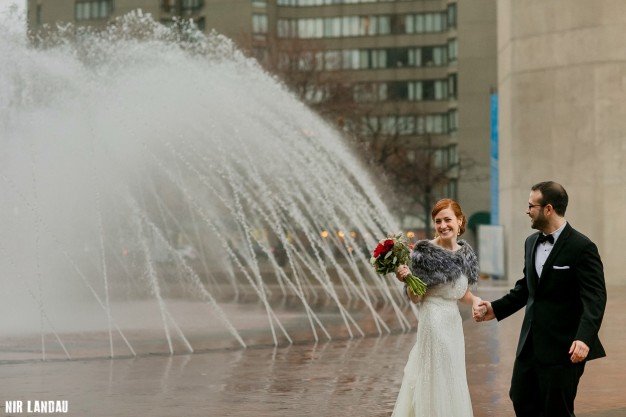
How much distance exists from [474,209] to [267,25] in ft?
77.1

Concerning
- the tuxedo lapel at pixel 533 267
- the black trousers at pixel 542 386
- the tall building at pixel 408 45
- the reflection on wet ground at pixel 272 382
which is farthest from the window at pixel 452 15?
the black trousers at pixel 542 386

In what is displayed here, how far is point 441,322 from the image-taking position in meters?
8.09

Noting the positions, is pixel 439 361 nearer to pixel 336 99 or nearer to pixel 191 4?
pixel 336 99

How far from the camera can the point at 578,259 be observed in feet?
23.6

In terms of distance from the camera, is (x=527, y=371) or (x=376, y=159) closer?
(x=527, y=371)

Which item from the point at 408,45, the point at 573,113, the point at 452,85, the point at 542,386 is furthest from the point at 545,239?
the point at 408,45

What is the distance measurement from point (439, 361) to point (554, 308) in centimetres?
104

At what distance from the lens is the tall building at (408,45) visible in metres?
101

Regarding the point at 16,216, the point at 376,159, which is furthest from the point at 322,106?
the point at 16,216

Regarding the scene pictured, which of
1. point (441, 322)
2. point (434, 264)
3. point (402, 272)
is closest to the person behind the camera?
point (402, 272)

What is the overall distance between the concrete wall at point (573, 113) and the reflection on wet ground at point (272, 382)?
15920 mm

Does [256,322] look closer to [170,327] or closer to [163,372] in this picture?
[170,327]

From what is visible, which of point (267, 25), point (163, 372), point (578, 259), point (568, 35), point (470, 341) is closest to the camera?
point (578, 259)

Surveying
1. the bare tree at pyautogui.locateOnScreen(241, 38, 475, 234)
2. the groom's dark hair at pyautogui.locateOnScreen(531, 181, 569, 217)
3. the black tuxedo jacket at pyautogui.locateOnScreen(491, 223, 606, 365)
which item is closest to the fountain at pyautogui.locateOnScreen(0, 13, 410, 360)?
the black tuxedo jacket at pyautogui.locateOnScreen(491, 223, 606, 365)
